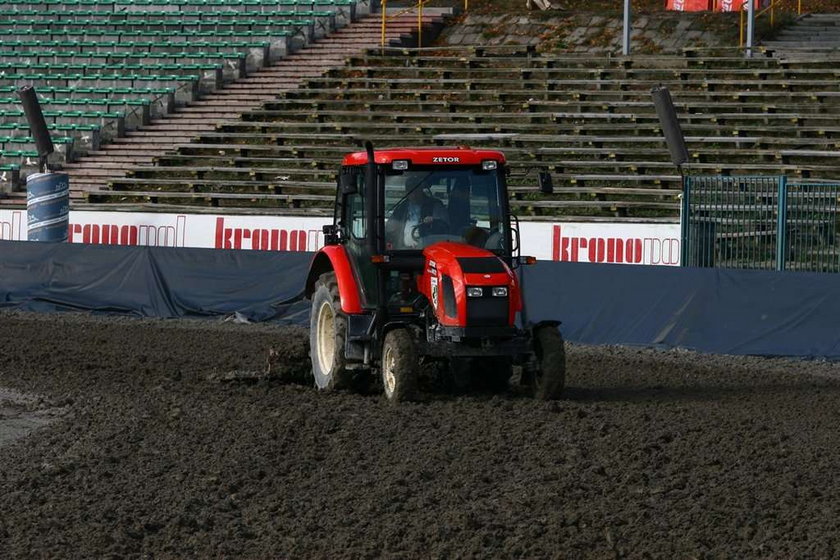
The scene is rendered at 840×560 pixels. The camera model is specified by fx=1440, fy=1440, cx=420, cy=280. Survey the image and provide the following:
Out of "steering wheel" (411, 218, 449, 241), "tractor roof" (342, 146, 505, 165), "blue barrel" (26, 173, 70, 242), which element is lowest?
"blue barrel" (26, 173, 70, 242)

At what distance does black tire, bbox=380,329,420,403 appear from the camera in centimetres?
1203

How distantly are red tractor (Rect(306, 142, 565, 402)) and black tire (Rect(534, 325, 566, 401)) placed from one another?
0.01 m

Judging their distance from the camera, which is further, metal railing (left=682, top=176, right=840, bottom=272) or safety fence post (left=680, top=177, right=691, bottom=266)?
safety fence post (left=680, top=177, right=691, bottom=266)

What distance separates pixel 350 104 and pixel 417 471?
21.4 meters

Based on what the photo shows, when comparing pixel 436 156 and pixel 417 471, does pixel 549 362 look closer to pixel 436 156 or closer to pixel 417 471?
pixel 436 156

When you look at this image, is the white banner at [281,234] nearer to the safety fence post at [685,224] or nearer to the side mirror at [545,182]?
the safety fence post at [685,224]

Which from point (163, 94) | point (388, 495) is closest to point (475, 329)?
point (388, 495)

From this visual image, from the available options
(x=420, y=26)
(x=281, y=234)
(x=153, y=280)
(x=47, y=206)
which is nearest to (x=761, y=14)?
(x=420, y=26)

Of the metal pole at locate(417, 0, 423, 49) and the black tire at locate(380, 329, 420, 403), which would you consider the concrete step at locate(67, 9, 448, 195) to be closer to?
the metal pole at locate(417, 0, 423, 49)

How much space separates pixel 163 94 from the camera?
33.1 meters

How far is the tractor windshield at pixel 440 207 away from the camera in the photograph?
12609 mm

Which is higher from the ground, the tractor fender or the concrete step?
the concrete step

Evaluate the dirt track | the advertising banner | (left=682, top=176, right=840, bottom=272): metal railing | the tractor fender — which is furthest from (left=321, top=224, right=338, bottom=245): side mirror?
the advertising banner

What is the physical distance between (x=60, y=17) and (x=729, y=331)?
81.5 ft
